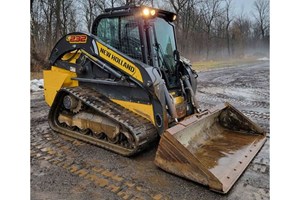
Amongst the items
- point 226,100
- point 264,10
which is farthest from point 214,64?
point 264,10

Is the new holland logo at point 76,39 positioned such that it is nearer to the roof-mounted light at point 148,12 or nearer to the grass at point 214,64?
the roof-mounted light at point 148,12

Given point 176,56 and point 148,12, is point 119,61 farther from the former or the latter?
point 176,56

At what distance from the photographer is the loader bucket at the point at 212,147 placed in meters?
2.74

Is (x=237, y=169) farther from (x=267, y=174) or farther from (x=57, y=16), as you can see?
(x=57, y=16)

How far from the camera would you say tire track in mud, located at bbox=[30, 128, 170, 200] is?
265 cm

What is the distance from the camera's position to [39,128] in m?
4.54

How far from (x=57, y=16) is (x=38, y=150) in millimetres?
13008

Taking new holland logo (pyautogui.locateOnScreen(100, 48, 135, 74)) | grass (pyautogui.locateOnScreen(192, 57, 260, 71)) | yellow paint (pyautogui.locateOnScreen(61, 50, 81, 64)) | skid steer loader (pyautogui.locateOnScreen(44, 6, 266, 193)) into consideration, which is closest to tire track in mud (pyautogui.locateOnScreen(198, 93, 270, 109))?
skid steer loader (pyautogui.locateOnScreen(44, 6, 266, 193))

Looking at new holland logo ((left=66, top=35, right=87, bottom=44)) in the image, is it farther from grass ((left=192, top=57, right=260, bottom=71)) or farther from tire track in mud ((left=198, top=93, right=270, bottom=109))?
grass ((left=192, top=57, right=260, bottom=71))

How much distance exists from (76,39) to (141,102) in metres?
1.51

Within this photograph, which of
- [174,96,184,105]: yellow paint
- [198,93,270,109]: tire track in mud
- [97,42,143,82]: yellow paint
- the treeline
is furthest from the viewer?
the treeline

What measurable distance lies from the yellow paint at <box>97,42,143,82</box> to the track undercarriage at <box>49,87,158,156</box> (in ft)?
1.75

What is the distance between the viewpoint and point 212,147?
3549mm

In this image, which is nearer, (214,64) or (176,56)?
(176,56)
